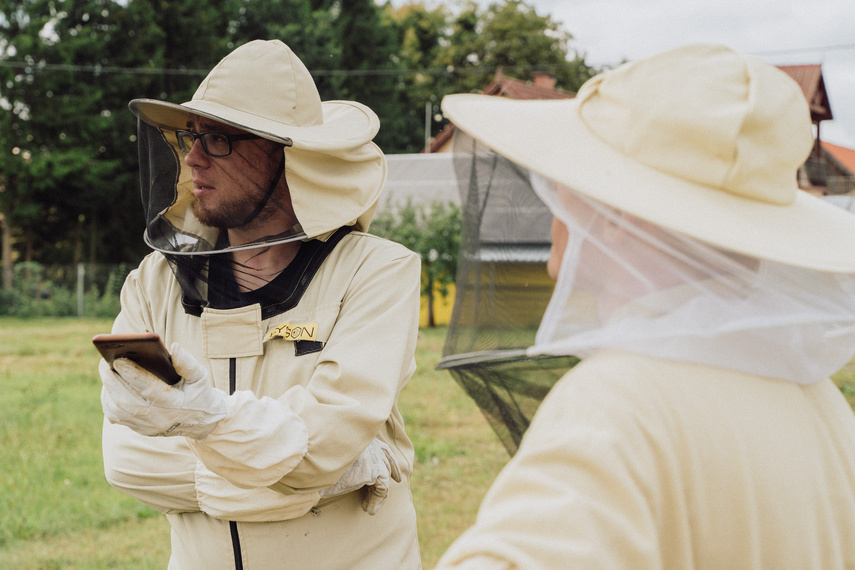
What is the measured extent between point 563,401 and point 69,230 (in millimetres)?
28841

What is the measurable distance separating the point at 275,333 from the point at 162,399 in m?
0.49

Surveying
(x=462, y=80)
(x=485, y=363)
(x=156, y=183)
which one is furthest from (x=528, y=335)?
(x=462, y=80)

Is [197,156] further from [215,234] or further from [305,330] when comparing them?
[305,330]

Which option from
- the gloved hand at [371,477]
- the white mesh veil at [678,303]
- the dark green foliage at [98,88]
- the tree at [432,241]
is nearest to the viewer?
the white mesh veil at [678,303]

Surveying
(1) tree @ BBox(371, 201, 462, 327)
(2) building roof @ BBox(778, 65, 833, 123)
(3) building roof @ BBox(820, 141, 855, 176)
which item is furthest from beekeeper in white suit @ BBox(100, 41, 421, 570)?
(3) building roof @ BBox(820, 141, 855, 176)

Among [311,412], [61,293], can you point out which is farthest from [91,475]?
[61,293]

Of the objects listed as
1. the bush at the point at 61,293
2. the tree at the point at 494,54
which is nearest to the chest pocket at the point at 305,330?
the bush at the point at 61,293

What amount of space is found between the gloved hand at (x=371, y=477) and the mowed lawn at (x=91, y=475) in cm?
270

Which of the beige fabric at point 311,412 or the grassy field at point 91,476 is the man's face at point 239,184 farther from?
the grassy field at point 91,476

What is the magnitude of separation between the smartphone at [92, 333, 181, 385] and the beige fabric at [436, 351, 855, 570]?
2.10 feet

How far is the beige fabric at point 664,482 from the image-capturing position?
89 cm

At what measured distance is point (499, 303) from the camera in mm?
1628

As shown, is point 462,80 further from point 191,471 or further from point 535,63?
point 191,471

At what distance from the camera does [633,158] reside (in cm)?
106
